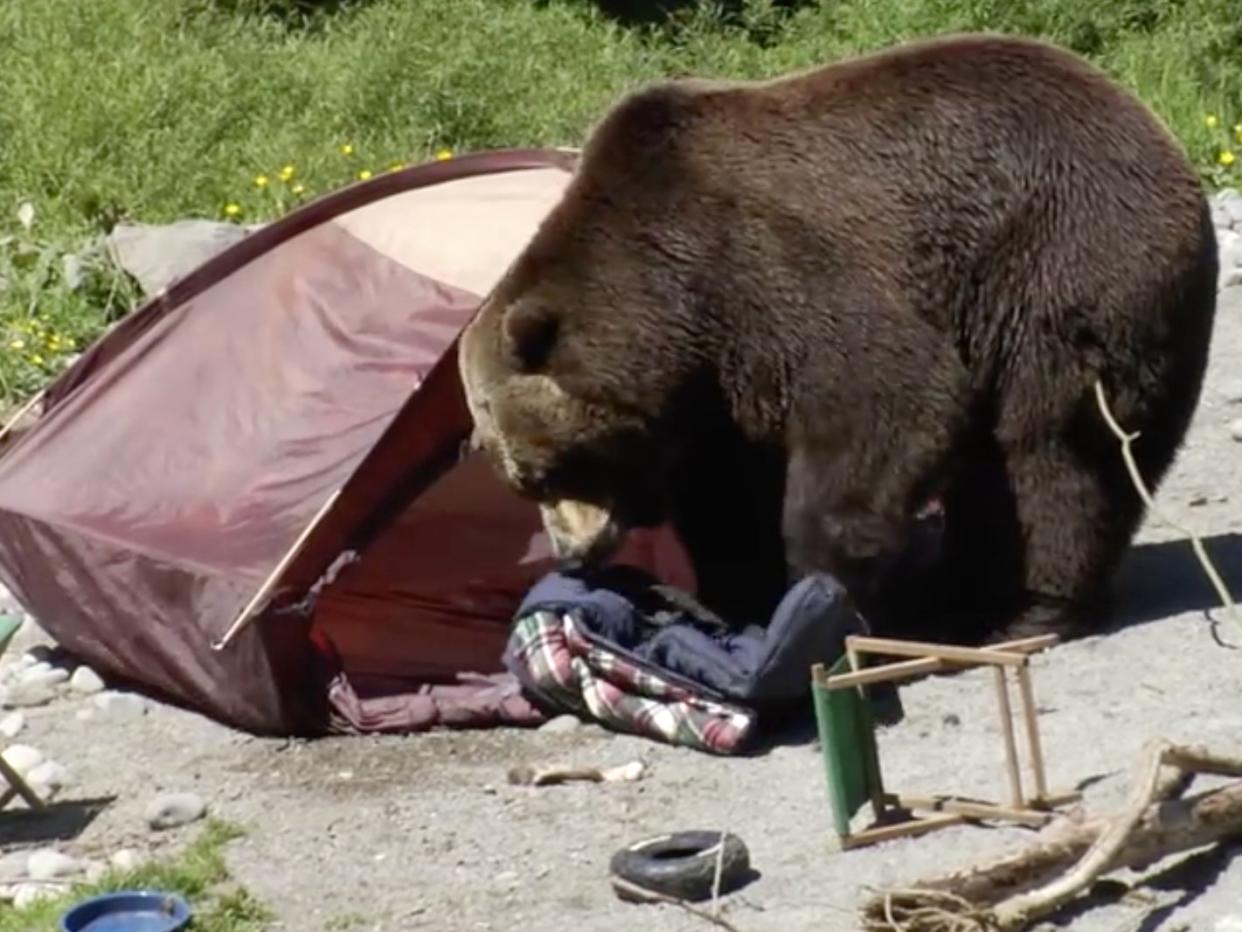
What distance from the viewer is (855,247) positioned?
6.83m

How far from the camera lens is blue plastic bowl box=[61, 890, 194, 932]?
558cm

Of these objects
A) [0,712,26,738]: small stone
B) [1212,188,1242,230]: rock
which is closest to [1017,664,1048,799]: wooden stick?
[0,712,26,738]: small stone

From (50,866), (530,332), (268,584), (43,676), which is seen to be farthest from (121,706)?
(530,332)

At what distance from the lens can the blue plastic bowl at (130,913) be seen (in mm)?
5578

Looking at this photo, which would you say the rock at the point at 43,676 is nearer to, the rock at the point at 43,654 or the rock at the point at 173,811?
the rock at the point at 43,654

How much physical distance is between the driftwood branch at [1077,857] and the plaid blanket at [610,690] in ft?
4.68

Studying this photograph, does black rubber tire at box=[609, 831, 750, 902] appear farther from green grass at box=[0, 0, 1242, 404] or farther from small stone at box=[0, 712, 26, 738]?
green grass at box=[0, 0, 1242, 404]

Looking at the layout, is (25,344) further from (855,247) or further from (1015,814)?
(1015,814)

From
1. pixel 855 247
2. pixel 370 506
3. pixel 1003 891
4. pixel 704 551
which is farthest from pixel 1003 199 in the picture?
pixel 1003 891

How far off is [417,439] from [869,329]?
49.9 inches

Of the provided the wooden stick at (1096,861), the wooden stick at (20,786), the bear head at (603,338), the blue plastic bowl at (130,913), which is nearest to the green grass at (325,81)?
the bear head at (603,338)

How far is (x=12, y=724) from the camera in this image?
23.4ft

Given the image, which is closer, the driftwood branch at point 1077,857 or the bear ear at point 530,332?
the driftwood branch at point 1077,857

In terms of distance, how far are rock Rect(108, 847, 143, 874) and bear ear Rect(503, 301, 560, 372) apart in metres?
1.63
